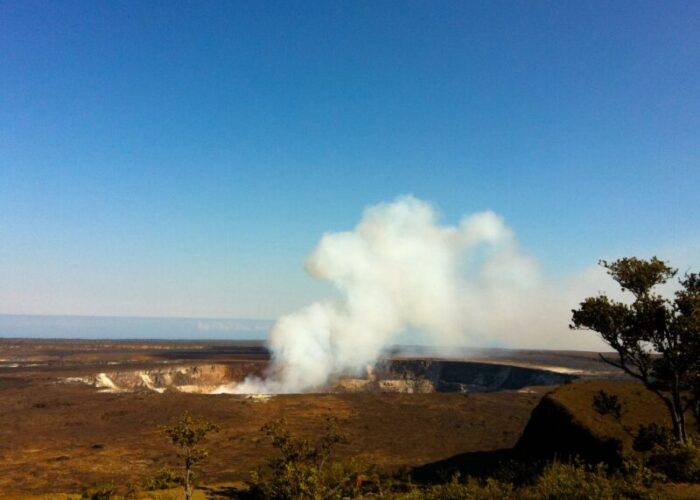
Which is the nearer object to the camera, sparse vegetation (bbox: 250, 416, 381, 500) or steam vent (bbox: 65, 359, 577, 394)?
sparse vegetation (bbox: 250, 416, 381, 500)

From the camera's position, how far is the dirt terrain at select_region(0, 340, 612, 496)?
36.7 meters

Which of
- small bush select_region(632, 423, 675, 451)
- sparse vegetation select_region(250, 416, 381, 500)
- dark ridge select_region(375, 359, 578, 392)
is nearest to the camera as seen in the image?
small bush select_region(632, 423, 675, 451)

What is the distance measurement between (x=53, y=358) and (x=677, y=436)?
540ft

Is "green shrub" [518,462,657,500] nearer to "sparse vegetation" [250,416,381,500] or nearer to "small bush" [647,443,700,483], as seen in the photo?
"small bush" [647,443,700,483]

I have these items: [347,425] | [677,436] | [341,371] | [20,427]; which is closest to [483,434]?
[347,425]

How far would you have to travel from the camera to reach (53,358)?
465ft

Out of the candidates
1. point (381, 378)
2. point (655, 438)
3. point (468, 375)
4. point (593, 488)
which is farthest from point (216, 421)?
point (468, 375)

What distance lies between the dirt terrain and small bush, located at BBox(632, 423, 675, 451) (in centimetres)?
2016

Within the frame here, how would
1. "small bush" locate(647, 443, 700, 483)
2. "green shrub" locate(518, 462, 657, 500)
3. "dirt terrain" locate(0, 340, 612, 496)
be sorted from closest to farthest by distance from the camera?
"green shrub" locate(518, 462, 657, 500), "small bush" locate(647, 443, 700, 483), "dirt terrain" locate(0, 340, 612, 496)

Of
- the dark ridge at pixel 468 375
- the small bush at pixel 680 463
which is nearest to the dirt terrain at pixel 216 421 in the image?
the dark ridge at pixel 468 375

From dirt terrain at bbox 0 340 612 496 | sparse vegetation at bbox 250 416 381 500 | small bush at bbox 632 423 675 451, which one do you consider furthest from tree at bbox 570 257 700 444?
dirt terrain at bbox 0 340 612 496

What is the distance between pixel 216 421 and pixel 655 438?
159 feet

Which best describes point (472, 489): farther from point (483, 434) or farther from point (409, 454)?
point (483, 434)

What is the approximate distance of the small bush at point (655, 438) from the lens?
61.3 ft
